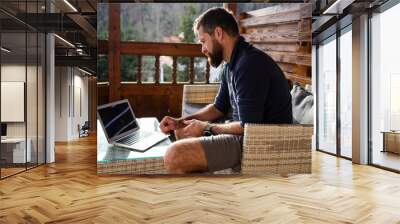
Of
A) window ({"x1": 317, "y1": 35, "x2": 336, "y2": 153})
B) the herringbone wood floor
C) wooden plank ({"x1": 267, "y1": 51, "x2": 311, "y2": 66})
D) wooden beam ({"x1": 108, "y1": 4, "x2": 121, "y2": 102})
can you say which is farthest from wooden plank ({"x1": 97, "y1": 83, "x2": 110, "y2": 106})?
window ({"x1": 317, "y1": 35, "x2": 336, "y2": 153})

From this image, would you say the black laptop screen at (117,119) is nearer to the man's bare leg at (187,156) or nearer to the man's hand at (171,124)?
the man's hand at (171,124)

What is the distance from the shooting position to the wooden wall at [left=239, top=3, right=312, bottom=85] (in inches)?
97.3

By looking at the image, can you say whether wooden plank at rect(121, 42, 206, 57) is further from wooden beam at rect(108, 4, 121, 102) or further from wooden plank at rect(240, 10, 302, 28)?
wooden plank at rect(240, 10, 302, 28)

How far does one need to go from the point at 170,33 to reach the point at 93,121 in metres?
14.3

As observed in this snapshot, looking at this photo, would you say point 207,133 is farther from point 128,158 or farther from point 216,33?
point 128,158

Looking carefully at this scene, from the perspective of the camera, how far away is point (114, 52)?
9.25ft

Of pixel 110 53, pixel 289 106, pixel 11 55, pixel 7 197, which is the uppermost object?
pixel 11 55

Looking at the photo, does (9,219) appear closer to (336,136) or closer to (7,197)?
(7,197)

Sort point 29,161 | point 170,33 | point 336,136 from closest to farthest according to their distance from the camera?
point 170,33, point 29,161, point 336,136

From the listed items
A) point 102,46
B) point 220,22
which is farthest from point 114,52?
point 220,22

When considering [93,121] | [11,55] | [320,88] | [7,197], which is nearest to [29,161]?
[11,55]

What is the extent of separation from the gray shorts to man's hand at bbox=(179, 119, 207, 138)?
55 millimetres

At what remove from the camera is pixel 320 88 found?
8250 mm

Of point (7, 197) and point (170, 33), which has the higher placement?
point (170, 33)
